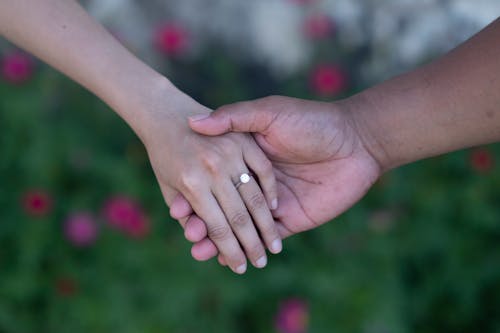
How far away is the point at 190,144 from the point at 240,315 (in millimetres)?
670

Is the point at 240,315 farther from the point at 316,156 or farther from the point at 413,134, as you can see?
the point at 413,134

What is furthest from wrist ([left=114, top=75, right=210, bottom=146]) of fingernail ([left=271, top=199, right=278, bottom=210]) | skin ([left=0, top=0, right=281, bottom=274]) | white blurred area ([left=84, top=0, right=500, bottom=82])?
white blurred area ([left=84, top=0, right=500, bottom=82])

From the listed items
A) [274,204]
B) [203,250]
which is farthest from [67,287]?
[274,204]

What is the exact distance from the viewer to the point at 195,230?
135 cm

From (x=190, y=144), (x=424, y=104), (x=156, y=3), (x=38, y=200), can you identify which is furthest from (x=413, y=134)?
(x=156, y=3)

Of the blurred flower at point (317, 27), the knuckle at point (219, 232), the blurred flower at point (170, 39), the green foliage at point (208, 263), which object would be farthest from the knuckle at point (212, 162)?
A: the blurred flower at point (317, 27)

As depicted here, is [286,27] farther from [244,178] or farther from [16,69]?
[244,178]

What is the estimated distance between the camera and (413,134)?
1.36 m

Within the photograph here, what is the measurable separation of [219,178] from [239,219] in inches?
3.5

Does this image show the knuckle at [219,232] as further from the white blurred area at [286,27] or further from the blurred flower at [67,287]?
the white blurred area at [286,27]

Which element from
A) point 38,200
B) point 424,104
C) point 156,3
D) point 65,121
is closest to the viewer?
point 424,104

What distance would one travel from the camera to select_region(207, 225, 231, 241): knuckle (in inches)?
53.9

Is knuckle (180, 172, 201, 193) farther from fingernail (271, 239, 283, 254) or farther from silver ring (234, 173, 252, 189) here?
fingernail (271, 239, 283, 254)

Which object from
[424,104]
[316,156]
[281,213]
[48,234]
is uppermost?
[424,104]
